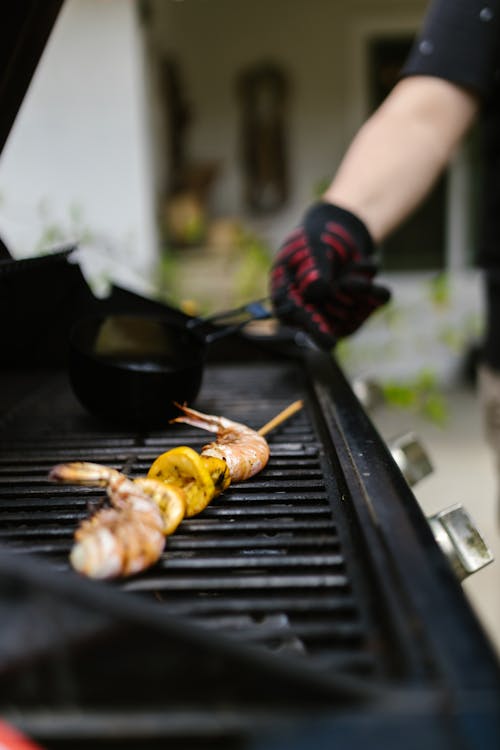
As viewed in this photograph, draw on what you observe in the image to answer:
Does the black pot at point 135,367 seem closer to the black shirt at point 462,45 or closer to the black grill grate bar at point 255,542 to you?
the black grill grate bar at point 255,542

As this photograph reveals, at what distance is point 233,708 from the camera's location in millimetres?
614

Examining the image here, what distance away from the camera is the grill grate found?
2.79ft

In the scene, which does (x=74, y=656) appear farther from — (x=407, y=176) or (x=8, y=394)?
(x=407, y=176)

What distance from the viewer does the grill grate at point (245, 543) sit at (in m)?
0.85

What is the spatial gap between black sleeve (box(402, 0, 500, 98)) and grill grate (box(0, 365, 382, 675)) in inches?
43.1

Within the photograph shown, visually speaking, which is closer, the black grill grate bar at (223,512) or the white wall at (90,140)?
the black grill grate bar at (223,512)

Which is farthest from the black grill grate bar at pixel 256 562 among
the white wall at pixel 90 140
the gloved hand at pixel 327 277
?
Result: the white wall at pixel 90 140

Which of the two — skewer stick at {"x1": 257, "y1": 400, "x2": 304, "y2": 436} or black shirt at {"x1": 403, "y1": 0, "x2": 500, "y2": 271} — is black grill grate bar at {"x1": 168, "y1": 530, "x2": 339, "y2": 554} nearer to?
skewer stick at {"x1": 257, "y1": 400, "x2": 304, "y2": 436}

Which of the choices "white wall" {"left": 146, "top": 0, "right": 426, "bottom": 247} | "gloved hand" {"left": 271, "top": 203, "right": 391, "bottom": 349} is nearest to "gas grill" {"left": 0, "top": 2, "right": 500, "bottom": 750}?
"gloved hand" {"left": 271, "top": 203, "right": 391, "bottom": 349}

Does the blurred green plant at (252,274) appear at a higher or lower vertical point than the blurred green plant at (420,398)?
higher

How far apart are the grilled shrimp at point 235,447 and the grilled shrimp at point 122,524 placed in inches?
6.2

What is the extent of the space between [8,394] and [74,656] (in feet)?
4.28

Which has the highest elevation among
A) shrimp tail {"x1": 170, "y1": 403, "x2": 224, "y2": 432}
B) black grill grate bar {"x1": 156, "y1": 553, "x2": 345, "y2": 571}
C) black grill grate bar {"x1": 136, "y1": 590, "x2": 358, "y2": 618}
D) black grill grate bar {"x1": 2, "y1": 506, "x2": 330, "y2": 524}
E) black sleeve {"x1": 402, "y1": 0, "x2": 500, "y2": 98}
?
black sleeve {"x1": 402, "y1": 0, "x2": 500, "y2": 98}

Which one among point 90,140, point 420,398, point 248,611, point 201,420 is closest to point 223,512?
point 248,611
